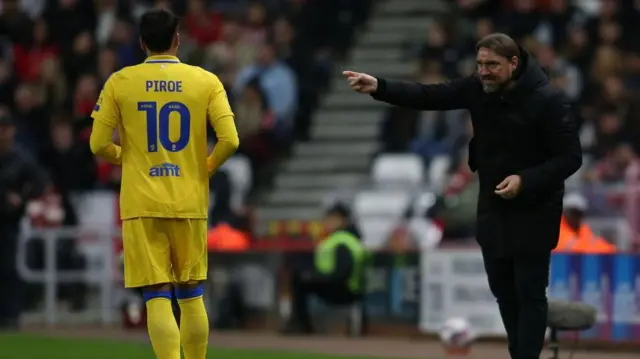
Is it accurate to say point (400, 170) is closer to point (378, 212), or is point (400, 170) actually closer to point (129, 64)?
point (378, 212)

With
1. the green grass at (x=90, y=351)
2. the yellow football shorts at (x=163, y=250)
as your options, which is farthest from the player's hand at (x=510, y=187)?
the green grass at (x=90, y=351)

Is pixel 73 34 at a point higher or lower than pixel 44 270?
higher

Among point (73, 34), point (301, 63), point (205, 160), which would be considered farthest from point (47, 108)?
point (205, 160)

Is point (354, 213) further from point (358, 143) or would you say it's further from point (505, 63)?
point (505, 63)

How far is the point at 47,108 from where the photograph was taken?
25547mm

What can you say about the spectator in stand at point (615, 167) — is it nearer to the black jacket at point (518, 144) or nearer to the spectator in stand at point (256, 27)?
the spectator in stand at point (256, 27)

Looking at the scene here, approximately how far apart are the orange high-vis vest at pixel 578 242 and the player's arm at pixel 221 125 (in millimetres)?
7107

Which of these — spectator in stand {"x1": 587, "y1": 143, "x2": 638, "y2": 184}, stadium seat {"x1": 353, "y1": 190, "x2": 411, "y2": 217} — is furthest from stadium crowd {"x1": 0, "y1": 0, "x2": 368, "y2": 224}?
spectator in stand {"x1": 587, "y1": 143, "x2": 638, "y2": 184}

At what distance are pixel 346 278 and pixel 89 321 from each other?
428cm

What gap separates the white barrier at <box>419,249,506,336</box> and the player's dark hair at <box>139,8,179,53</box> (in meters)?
8.19

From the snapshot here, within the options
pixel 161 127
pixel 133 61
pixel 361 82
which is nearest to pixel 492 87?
pixel 361 82

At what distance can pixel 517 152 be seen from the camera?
1072cm

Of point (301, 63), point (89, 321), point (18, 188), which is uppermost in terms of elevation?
point (301, 63)

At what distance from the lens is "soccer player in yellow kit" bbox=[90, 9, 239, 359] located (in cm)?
1064
